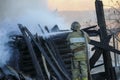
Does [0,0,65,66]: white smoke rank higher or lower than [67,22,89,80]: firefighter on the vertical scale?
higher

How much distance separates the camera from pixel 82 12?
3231 cm

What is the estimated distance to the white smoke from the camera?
500 inches

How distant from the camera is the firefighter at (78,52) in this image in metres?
9.07

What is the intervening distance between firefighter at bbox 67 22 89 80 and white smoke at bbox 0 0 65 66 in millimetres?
2645

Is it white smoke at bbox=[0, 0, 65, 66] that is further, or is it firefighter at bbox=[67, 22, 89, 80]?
white smoke at bbox=[0, 0, 65, 66]

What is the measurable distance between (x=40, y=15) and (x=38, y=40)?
4793 mm

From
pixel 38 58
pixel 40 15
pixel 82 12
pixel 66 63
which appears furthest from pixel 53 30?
pixel 82 12

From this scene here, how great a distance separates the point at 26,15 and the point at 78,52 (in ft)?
19.0

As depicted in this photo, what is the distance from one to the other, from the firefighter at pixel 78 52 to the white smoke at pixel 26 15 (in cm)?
265

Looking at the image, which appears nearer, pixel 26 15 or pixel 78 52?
pixel 78 52

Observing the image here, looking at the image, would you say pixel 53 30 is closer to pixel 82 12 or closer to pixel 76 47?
pixel 76 47

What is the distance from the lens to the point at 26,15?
1456cm

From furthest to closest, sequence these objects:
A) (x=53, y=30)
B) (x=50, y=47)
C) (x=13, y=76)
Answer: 1. (x=53, y=30)
2. (x=50, y=47)
3. (x=13, y=76)

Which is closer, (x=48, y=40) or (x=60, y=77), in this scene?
(x=60, y=77)
